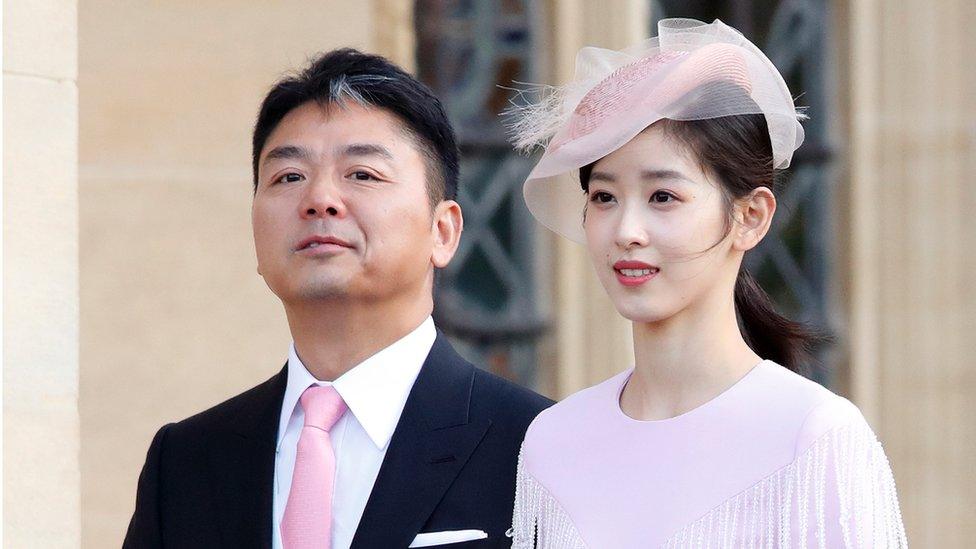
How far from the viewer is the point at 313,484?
2838mm

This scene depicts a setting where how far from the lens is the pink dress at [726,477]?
7.48 feet

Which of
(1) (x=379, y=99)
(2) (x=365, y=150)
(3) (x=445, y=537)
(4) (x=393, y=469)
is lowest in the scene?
(3) (x=445, y=537)

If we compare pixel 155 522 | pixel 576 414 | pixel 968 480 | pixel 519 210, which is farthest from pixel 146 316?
pixel 968 480

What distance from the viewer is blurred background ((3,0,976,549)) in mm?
4941

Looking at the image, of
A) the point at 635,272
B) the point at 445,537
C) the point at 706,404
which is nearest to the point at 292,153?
the point at 445,537

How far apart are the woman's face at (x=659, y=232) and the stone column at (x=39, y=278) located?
93 centimetres

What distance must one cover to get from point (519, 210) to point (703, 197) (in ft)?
11.7

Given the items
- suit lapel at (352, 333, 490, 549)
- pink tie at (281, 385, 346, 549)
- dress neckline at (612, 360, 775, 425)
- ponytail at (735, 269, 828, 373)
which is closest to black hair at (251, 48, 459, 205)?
suit lapel at (352, 333, 490, 549)

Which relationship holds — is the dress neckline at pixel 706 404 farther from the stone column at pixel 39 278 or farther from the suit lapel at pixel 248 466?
the stone column at pixel 39 278

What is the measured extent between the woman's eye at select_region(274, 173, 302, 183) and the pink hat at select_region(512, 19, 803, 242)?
53cm

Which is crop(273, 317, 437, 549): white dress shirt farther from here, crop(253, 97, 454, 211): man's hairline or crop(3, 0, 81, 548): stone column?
crop(3, 0, 81, 548): stone column

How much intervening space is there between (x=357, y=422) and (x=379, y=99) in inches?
24.4

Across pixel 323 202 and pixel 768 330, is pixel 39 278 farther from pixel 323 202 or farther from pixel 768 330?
pixel 768 330

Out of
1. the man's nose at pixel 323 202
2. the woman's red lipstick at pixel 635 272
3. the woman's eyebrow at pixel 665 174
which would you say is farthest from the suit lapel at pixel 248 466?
the woman's eyebrow at pixel 665 174
